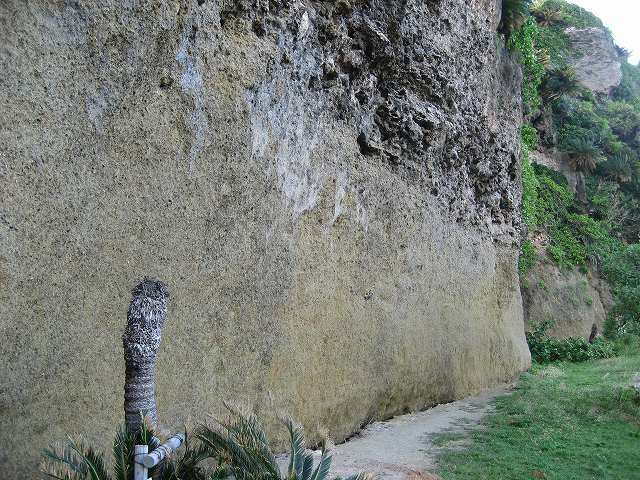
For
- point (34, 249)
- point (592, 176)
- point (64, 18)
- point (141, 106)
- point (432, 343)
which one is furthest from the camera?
point (592, 176)

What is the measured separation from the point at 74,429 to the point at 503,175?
37.3 ft

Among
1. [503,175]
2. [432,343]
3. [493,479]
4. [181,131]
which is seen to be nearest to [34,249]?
[181,131]

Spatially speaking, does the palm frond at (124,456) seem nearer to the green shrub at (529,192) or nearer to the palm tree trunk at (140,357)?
the palm tree trunk at (140,357)

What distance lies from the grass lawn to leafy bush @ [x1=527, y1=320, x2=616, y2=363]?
529 cm

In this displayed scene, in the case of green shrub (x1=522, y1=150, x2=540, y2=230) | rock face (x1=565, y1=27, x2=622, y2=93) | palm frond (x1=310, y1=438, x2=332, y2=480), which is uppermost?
rock face (x1=565, y1=27, x2=622, y2=93)

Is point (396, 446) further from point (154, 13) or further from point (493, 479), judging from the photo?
point (154, 13)

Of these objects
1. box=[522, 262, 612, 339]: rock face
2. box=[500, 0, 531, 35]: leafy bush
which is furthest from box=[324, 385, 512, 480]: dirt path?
box=[500, 0, 531, 35]: leafy bush

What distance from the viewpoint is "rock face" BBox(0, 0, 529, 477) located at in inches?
181

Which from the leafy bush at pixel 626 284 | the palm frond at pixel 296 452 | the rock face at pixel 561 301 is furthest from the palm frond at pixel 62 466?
the rock face at pixel 561 301

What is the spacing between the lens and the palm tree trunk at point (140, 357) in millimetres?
3766

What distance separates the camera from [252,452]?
4.06m

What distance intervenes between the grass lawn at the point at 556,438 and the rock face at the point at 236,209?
4.68ft

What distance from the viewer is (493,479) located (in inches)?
224

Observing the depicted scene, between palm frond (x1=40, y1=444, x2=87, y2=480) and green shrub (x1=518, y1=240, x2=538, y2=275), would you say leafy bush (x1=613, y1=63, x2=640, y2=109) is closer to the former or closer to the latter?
green shrub (x1=518, y1=240, x2=538, y2=275)
